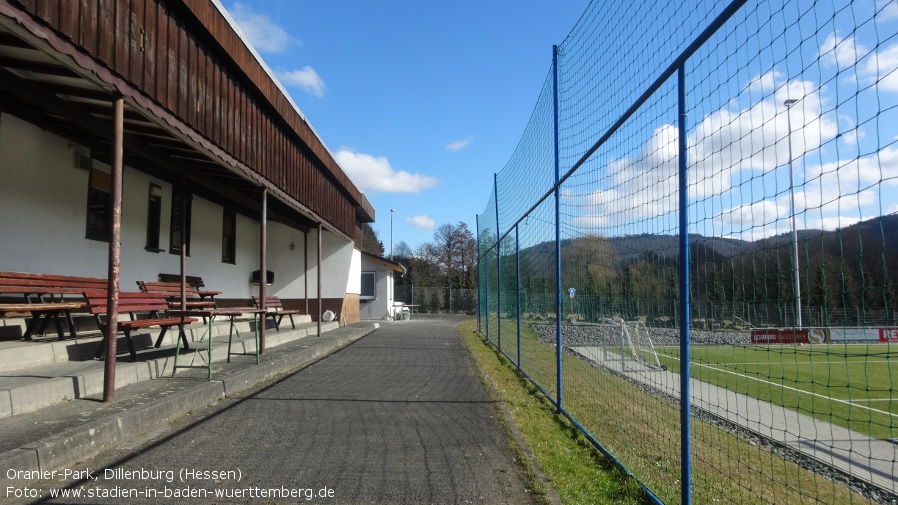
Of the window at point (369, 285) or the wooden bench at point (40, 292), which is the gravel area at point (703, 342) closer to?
the wooden bench at point (40, 292)

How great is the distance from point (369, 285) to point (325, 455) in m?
26.2

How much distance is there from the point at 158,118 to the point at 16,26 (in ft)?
6.84

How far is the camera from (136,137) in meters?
7.42

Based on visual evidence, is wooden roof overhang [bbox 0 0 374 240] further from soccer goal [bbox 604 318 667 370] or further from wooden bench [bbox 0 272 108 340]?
soccer goal [bbox 604 318 667 370]

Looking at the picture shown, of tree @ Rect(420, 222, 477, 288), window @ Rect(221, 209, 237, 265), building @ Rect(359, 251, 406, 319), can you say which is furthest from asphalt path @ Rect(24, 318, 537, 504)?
tree @ Rect(420, 222, 477, 288)

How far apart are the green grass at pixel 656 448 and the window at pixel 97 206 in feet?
21.1

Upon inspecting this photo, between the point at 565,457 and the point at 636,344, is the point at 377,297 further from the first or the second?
the point at 565,457

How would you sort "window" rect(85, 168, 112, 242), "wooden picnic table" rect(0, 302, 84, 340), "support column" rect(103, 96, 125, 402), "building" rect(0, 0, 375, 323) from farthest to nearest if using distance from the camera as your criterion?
"window" rect(85, 168, 112, 242), "wooden picnic table" rect(0, 302, 84, 340), "building" rect(0, 0, 375, 323), "support column" rect(103, 96, 125, 402)

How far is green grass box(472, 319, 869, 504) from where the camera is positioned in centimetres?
364

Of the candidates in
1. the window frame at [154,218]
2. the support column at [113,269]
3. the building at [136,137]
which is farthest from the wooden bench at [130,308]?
the window frame at [154,218]

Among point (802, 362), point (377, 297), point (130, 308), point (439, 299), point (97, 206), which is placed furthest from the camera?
point (439, 299)

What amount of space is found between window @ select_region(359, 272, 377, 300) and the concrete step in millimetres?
21681

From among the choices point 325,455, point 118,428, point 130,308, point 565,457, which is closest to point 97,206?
point 130,308

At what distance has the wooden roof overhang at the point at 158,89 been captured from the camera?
4.94 meters
